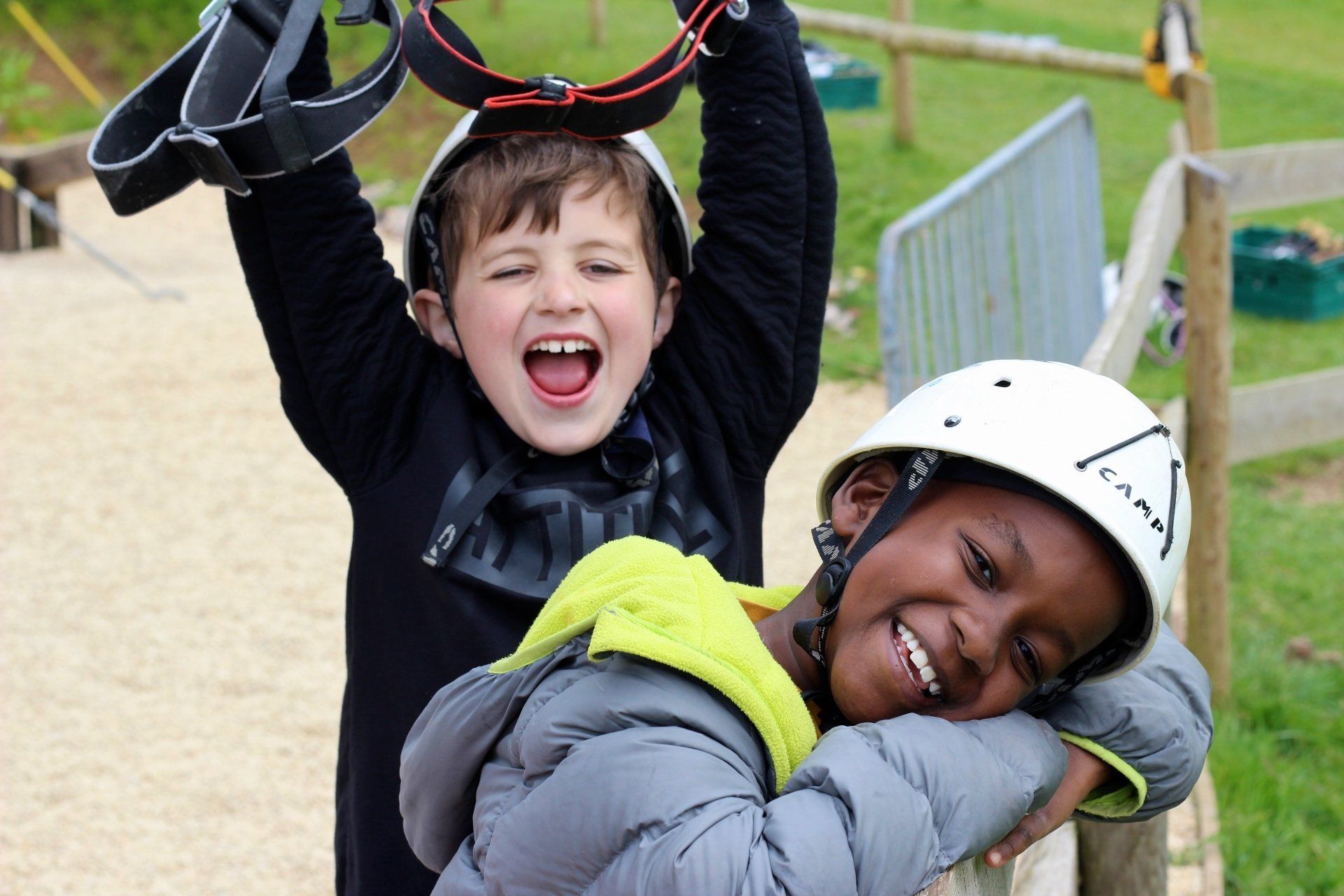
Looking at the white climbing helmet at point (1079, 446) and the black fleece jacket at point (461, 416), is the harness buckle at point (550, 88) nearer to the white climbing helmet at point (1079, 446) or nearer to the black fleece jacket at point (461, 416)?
the black fleece jacket at point (461, 416)

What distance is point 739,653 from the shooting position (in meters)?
1.40

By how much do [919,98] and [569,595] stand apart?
13197mm

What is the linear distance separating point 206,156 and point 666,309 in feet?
2.52

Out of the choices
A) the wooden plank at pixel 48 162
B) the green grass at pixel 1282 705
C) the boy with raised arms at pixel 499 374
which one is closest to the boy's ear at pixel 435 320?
the boy with raised arms at pixel 499 374

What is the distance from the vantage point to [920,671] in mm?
1582

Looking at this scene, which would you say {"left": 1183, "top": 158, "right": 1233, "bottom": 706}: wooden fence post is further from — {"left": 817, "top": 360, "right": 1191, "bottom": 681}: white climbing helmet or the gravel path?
{"left": 817, "top": 360, "right": 1191, "bottom": 681}: white climbing helmet

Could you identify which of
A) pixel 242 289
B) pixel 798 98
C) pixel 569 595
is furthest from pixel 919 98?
pixel 569 595

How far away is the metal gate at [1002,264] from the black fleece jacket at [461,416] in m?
1.14

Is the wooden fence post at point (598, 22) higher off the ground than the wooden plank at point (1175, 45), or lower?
higher

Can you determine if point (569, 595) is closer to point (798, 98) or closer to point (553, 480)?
point (553, 480)

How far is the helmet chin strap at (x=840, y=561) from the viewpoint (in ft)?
5.46

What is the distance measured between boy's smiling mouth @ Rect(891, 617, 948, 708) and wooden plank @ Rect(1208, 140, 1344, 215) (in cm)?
354

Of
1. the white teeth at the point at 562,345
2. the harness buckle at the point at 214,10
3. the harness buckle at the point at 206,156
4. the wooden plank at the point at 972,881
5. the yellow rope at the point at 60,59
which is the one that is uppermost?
the yellow rope at the point at 60,59

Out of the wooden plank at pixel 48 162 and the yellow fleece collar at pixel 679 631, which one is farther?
the wooden plank at pixel 48 162
